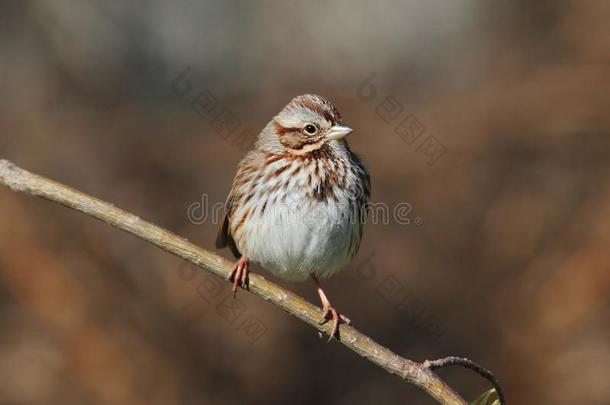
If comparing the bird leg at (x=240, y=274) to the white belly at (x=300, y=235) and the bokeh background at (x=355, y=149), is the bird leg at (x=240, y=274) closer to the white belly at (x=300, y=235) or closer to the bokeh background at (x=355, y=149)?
the white belly at (x=300, y=235)

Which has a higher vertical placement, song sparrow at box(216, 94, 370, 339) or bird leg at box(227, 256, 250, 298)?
song sparrow at box(216, 94, 370, 339)

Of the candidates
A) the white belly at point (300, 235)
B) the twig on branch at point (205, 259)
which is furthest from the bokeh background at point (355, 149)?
the twig on branch at point (205, 259)

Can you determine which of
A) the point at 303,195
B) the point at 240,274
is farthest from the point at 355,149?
the point at 240,274

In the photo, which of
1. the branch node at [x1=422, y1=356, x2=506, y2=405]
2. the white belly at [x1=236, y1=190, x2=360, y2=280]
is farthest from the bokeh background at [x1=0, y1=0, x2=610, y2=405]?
the branch node at [x1=422, y1=356, x2=506, y2=405]

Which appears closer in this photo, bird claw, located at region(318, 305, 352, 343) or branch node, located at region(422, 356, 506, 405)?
branch node, located at region(422, 356, 506, 405)

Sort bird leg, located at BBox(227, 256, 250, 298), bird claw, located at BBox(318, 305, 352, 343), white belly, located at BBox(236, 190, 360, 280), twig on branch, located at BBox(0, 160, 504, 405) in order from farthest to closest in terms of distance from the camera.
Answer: white belly, located at BBox(236, 190, 360, 280) → bird leg, located at BBox(227, 256, 250, 298) → bird claw, located at BBox(318, 305, 352, 343) → twig on branch, located at BBox(0, 160, 504, 405)

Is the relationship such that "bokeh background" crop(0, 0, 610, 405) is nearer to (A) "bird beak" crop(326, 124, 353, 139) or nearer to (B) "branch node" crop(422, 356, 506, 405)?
(A) "bird beak" crop(326, 124, 353, 139)
